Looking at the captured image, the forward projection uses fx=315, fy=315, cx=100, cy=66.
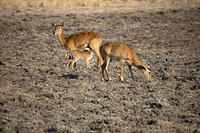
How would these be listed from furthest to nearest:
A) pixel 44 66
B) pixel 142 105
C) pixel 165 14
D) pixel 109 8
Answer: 1. pixel 109 8
2. pixel 165 14
3. pixel 44 66
4. pixel 142 105

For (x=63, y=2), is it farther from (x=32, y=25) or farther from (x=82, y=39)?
(x=82, y=39)

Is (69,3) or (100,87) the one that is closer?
(100,87)

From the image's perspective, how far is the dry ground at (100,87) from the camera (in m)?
7.23

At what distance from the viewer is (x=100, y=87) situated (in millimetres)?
9680

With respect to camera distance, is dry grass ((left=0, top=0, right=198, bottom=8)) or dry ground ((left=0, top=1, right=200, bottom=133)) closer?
dry ground ((left=0, top=1, right=200, bottom=133))

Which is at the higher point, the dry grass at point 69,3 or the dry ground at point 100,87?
the dry grass at point 69,3

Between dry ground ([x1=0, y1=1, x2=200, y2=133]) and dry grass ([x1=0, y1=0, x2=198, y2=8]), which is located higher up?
dry grass ([x1=0, y1=0, x2=198, y2=8])

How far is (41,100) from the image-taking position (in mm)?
8680

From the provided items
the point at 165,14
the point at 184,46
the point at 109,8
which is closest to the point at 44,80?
the point at 184,46

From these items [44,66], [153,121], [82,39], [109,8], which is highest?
[109,8]

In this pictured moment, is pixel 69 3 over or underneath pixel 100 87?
over

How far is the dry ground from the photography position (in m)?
7.23

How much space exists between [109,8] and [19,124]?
2037 cm

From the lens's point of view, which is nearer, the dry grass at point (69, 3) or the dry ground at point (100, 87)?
the dry ground at point (100, 87)
